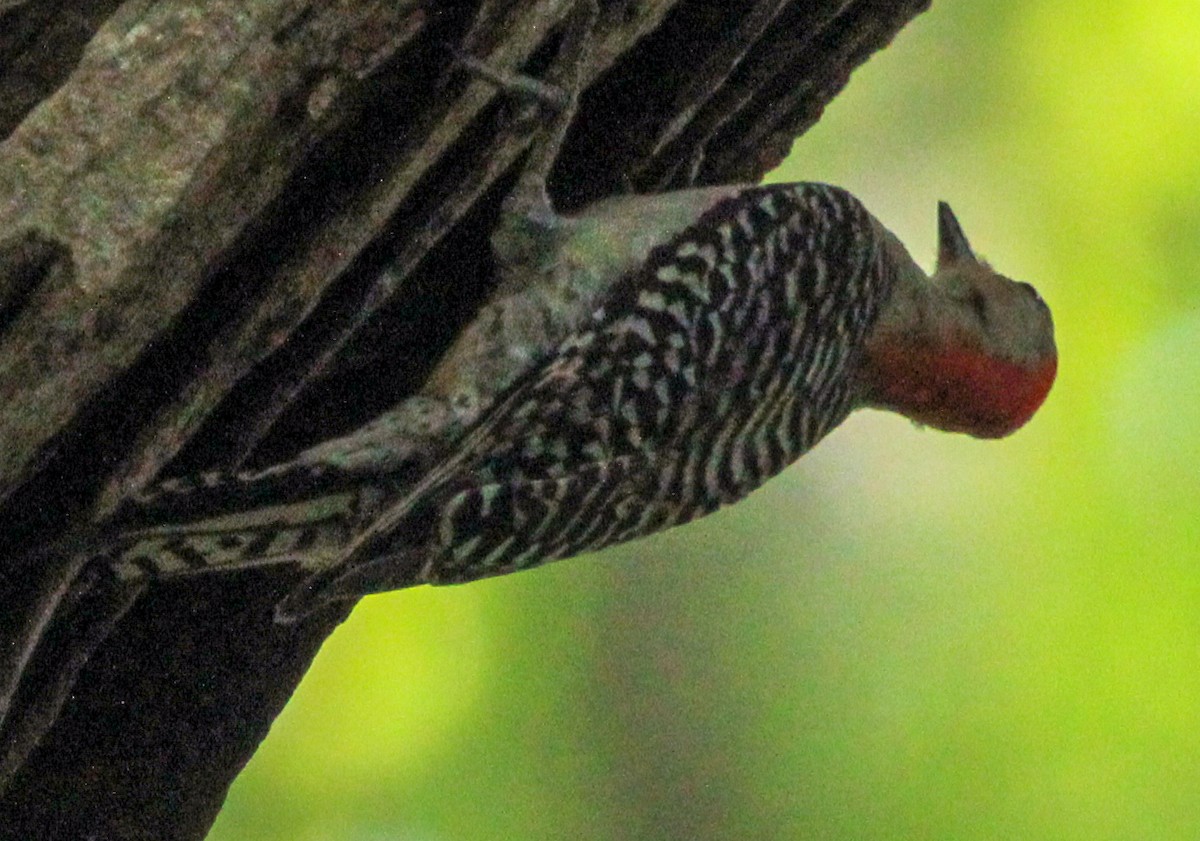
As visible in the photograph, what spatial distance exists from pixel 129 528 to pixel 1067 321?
3.70 metres

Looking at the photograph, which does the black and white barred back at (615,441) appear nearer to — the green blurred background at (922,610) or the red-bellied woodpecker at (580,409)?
the red-bellied woodpecker at (580,409)

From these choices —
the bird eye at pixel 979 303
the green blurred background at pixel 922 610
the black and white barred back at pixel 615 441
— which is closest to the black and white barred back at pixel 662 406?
the black and white barred back at pixel 615 441

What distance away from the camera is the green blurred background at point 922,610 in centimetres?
457


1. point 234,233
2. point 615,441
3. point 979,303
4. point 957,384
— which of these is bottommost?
point 615,441

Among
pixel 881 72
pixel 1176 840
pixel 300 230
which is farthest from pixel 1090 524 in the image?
pixel 300 230

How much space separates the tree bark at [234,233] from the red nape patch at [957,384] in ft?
2.09

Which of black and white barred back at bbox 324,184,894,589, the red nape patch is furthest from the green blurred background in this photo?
black and white barred back at bbox 324,184,894,589

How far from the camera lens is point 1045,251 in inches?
186

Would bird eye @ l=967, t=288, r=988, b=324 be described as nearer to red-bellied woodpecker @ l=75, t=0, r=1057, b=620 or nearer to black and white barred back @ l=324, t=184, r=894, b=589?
red-bellied woodpecker @ l=75, t=0, r=1057, b=620

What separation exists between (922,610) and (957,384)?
210cm

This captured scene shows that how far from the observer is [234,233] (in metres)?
1.93

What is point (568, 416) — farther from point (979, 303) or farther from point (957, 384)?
point (979, 303)

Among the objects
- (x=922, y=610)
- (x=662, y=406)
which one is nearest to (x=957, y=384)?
(x=662, y=406)

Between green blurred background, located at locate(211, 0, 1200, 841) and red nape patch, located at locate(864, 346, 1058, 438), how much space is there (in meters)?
1.51
